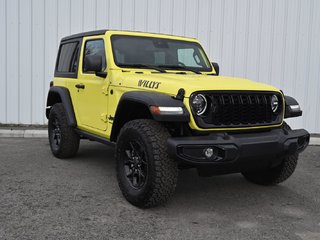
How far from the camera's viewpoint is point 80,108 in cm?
534

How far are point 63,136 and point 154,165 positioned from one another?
8.45ft

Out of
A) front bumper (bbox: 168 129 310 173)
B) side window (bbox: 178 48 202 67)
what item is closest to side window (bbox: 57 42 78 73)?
side window (bbox: 178 48 202 67)

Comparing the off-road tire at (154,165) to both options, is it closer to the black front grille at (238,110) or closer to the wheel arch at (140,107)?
the wheel arch at (140,107)

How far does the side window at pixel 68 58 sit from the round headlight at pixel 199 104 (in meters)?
2.60

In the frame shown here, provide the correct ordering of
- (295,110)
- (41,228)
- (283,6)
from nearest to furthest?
1. (41,228)
2. (295,110)
3. (283,6)

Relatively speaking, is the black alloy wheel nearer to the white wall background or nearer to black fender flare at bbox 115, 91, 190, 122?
black fender flare at bbox 115, 91, 190, 122

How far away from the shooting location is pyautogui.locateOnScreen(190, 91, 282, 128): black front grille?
11.9 ft

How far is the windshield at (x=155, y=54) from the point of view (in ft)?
15.4

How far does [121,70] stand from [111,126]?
2.22 feet

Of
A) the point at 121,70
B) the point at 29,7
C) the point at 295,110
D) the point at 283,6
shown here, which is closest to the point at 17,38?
the point at 29,7

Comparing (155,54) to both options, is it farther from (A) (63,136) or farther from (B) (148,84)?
(A) (63,136)

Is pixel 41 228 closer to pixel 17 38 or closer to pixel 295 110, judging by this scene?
pixel 295 110

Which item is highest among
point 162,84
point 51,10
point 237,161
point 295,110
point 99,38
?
point 51,10

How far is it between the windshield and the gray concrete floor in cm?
151
